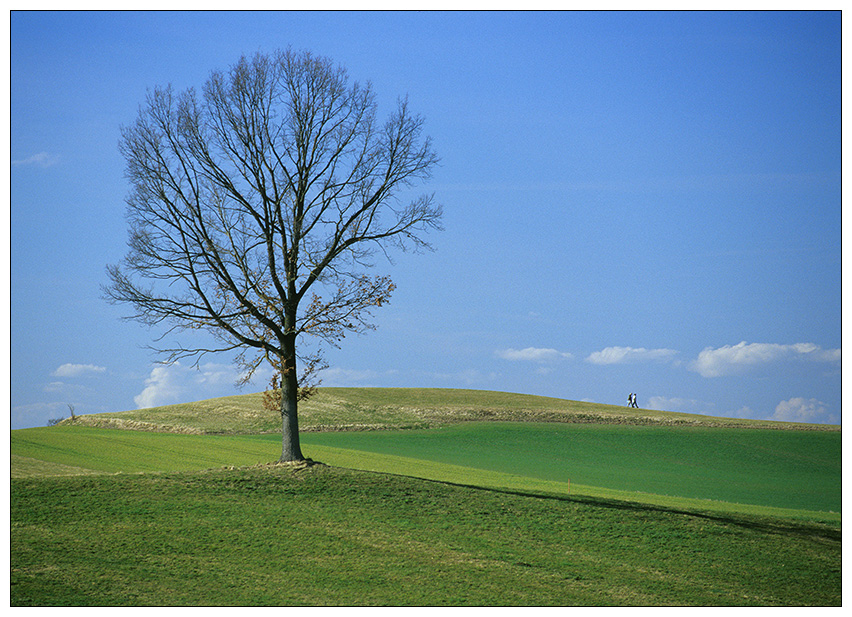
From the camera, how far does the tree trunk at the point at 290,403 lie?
60.0 ft

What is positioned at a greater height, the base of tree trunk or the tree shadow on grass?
the base of tree trunk

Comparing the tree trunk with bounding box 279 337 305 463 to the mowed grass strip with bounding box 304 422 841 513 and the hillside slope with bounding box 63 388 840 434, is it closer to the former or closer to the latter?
the mowed grass strip with bounding box 304 422 841 513

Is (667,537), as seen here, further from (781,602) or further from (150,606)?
(150,606)

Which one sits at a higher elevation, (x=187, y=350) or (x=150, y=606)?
(x=187, y=350)

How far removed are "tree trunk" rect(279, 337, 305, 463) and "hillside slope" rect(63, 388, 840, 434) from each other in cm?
2062

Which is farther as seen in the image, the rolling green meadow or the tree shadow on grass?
the tree shadow on grass

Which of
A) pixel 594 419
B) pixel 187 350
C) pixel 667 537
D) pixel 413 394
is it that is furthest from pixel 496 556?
pixel 413 394

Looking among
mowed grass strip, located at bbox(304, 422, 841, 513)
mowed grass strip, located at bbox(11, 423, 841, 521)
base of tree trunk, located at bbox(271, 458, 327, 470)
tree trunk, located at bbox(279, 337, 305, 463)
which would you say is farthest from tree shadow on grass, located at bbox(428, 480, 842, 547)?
mowed grass strip, located at bbox(304, 422, 841, 513)

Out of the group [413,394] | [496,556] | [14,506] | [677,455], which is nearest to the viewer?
[496,556]

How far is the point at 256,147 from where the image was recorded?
18438 millimetres

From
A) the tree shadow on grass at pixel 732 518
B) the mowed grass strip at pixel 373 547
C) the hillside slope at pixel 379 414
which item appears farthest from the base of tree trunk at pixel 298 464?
the hillside slope at pixel 379 414

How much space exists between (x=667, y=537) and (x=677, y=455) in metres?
21.5

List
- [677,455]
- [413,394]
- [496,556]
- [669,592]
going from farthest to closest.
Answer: [413,394] → [677,455] → [496,556] → [669,592]

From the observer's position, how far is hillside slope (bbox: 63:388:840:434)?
39.5 metres
